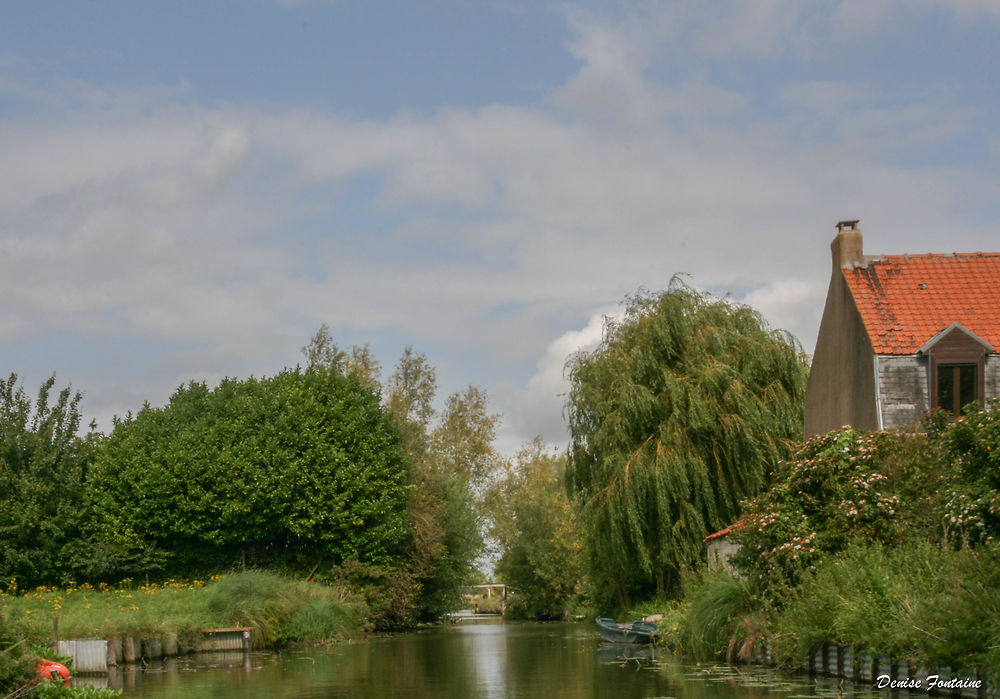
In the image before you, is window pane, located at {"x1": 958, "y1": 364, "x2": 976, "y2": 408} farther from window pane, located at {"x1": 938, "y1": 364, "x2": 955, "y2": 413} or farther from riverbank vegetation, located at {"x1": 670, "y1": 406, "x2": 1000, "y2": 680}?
riverbank vegetation, located at {"x1": 670, "y1": 406, "x2": 1000, "y2": 680}

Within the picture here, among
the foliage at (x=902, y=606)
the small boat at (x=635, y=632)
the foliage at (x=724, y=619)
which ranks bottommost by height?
the small boat at (x=635, y=632)

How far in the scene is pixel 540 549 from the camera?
59594mm

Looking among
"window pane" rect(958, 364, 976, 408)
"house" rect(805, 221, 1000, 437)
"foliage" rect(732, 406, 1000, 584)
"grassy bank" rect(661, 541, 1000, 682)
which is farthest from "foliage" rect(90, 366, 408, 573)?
"window pane" rect(958, 364, 976, 408)

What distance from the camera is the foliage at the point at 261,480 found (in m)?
39.1

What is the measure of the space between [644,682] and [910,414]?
461 inches

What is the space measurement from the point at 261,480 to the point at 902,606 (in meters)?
27.0

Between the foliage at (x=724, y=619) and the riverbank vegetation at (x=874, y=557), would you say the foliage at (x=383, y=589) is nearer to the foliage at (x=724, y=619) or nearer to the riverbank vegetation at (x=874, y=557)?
the riverbank vegetation at (x=874, y=557)

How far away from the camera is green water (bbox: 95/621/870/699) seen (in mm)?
17578

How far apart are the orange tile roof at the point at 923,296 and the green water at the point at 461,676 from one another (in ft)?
33.7

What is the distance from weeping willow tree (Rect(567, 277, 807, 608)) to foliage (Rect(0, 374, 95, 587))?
1917 cm

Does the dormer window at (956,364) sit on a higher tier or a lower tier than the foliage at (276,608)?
higher

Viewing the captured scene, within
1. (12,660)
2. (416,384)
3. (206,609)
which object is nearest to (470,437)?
(416,384)

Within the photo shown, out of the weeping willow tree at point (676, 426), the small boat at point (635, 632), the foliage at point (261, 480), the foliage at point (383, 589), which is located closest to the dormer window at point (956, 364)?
the weeping willow tree at point (676, 426)

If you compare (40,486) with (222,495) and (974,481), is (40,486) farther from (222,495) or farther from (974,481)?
(974,481)
